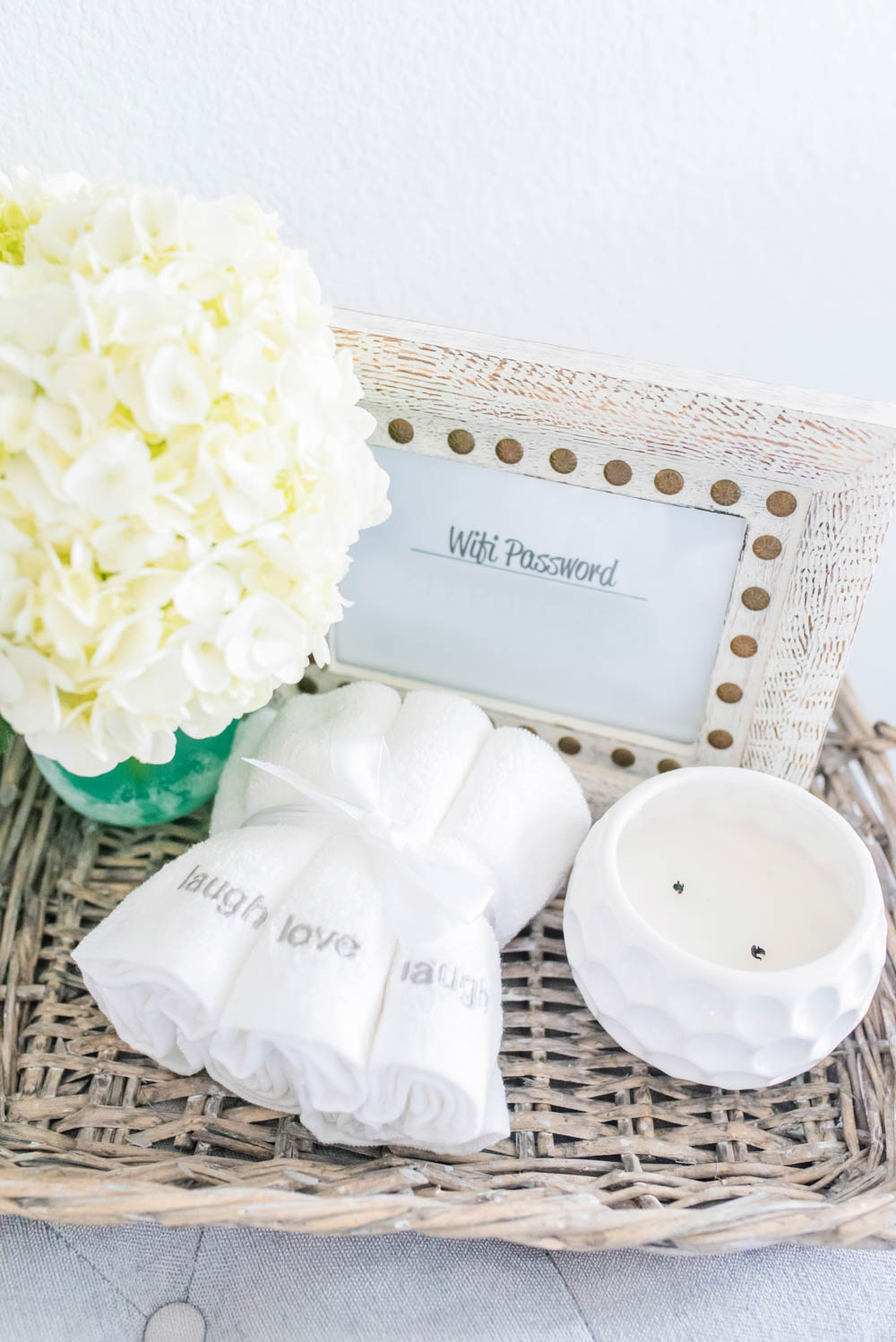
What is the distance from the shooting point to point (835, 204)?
0.56m

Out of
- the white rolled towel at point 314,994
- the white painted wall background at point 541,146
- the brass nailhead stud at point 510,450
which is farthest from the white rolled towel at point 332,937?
the white painted wall background at point 541,146

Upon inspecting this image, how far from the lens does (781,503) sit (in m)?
0.52

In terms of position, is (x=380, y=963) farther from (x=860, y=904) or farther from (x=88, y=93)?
(x=88, y=93)

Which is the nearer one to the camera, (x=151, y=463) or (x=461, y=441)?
(x=151, y=463)

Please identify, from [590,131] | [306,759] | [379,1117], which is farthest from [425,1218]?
[590,131]

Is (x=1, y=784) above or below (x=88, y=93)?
below

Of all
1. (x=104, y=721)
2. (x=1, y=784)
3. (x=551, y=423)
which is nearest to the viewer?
(x=104, y=721)

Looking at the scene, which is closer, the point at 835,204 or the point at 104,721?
the point at 104,721

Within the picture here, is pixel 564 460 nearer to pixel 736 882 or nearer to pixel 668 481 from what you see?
pixel 668 481

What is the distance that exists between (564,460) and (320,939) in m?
0.27

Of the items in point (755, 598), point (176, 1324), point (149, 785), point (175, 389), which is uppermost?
point (175, 389)

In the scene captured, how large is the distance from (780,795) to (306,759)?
0.24 meters

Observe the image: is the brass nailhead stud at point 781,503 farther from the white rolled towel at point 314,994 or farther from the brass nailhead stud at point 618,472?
the white rolled towel at point 314,994

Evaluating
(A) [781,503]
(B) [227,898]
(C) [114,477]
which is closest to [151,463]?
(C) [114,477]
